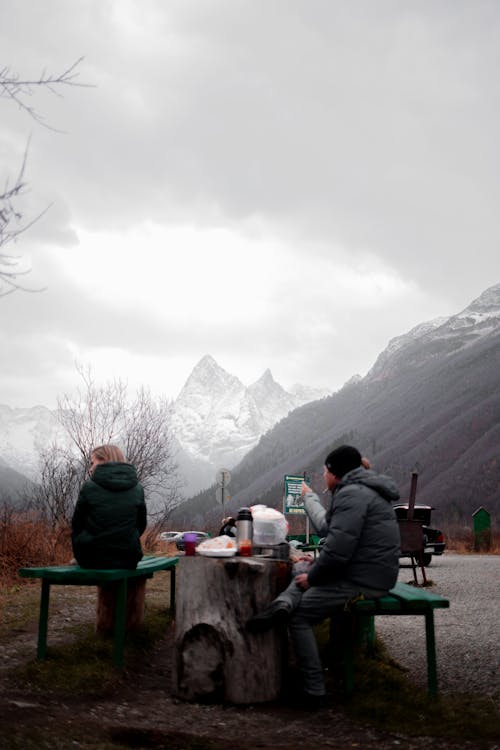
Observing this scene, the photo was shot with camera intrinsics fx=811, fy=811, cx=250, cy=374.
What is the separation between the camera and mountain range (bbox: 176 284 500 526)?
9938 centimetres

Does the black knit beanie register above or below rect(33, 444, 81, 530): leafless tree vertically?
below

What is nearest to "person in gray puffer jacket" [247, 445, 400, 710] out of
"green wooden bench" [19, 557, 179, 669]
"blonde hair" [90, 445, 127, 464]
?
"green wooden bench" [19, 557, 179, 669]

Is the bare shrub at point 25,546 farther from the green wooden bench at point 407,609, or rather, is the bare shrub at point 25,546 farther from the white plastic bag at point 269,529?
the green wooden bench at point 407,609

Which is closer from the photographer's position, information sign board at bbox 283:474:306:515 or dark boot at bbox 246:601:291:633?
dark boot at bbox 246:601:291:633

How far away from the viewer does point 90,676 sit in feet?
17.6

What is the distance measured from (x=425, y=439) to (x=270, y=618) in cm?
12287

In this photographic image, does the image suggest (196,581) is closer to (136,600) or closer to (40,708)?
(40,708)

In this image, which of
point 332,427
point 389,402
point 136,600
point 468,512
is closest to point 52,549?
point 136,600

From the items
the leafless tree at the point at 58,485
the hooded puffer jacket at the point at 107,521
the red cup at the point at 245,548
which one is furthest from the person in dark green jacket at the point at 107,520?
the leafless tree at the point at 58,485

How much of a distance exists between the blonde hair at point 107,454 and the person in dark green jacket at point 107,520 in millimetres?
42

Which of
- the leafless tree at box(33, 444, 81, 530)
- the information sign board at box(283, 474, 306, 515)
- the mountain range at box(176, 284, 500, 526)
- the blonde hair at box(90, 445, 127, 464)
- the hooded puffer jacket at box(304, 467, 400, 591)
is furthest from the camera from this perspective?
the mountain range at box(176, 284, 500, 526)

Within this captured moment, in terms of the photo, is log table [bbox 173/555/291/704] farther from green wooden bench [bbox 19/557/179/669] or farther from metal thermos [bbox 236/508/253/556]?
green wooden bench [bbox 19/557/179/669]

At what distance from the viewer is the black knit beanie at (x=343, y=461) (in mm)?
5230

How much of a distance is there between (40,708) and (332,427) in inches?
7254
